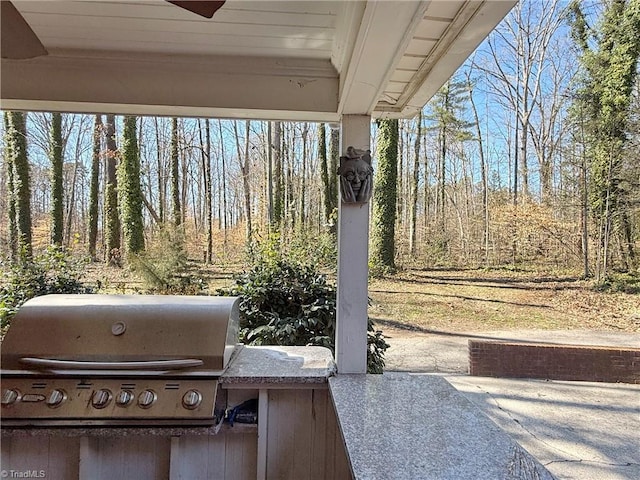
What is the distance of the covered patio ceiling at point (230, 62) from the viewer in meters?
1.15

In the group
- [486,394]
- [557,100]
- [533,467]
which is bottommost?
[486,394]

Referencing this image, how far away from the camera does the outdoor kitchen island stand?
147 cm

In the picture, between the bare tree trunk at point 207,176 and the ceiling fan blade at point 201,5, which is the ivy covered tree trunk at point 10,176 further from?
the ceiling fan blade at point 201,5

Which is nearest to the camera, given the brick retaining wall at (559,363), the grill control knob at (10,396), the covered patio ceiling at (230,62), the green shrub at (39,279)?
the covered patio ceiling at (230,62)

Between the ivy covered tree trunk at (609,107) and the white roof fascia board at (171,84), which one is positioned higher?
the ivy covered tree trunk at (609,107)

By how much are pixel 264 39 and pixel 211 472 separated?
69.7 inches

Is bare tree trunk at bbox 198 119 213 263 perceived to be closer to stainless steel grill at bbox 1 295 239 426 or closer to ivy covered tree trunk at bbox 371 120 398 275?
stainless steel grill at bbox 1 295 239 426

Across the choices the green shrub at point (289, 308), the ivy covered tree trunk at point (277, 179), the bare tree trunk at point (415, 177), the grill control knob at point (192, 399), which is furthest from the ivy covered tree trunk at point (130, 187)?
the bare tree trunk at point (415, 177)

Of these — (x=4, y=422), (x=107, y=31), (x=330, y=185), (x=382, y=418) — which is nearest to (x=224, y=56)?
(x=107, y=31)

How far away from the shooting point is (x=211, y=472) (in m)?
1.53

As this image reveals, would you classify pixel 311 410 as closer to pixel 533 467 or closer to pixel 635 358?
pixel 533 467

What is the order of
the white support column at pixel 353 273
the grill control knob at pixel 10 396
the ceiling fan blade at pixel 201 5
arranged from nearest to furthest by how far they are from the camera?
the ceiling fan blade at pixel 201 5 → the grill control knob at pixel 10 396 → the white support column at pixel 353 273

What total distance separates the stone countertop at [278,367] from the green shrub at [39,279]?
6.37 feet

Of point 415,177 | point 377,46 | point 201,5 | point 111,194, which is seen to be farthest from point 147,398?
point 415,177
